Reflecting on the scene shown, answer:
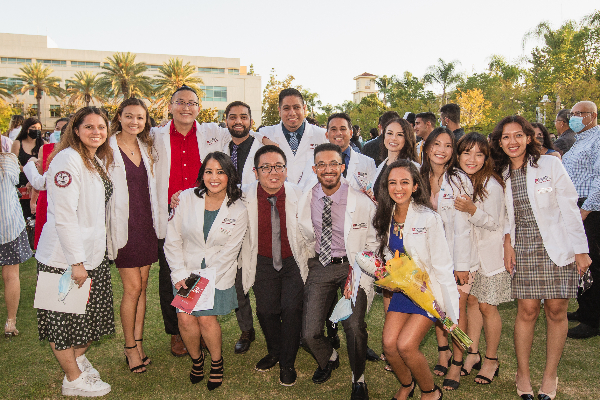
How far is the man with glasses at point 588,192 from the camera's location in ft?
17.3

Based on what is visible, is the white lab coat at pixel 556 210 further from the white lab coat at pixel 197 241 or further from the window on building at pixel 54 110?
the window on building at pixel 54 110

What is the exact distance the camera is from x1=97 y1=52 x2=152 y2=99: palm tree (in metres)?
41.8

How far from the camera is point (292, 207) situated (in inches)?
165

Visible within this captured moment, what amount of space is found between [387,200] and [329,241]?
0.69 m

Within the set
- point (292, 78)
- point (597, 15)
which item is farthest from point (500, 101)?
point (292, 78)

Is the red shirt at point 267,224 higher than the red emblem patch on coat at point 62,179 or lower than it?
lower

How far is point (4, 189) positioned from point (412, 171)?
15.1 ft

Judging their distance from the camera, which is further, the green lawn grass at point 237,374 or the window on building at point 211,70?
the window on building at point 211,70

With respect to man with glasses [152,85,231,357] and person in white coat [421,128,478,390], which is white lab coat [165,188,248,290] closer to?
man with glasses [152,85,231,357]

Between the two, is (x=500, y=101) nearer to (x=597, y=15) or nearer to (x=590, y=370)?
(x=597, y=15)

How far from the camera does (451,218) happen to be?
157 inches

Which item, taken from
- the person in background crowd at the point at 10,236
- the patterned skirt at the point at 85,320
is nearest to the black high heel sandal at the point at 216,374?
the patterned skirt at the point at 85,320

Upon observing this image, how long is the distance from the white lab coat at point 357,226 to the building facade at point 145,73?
154ft

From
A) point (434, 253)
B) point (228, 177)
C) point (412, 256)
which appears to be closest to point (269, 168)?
point (228, 177)
